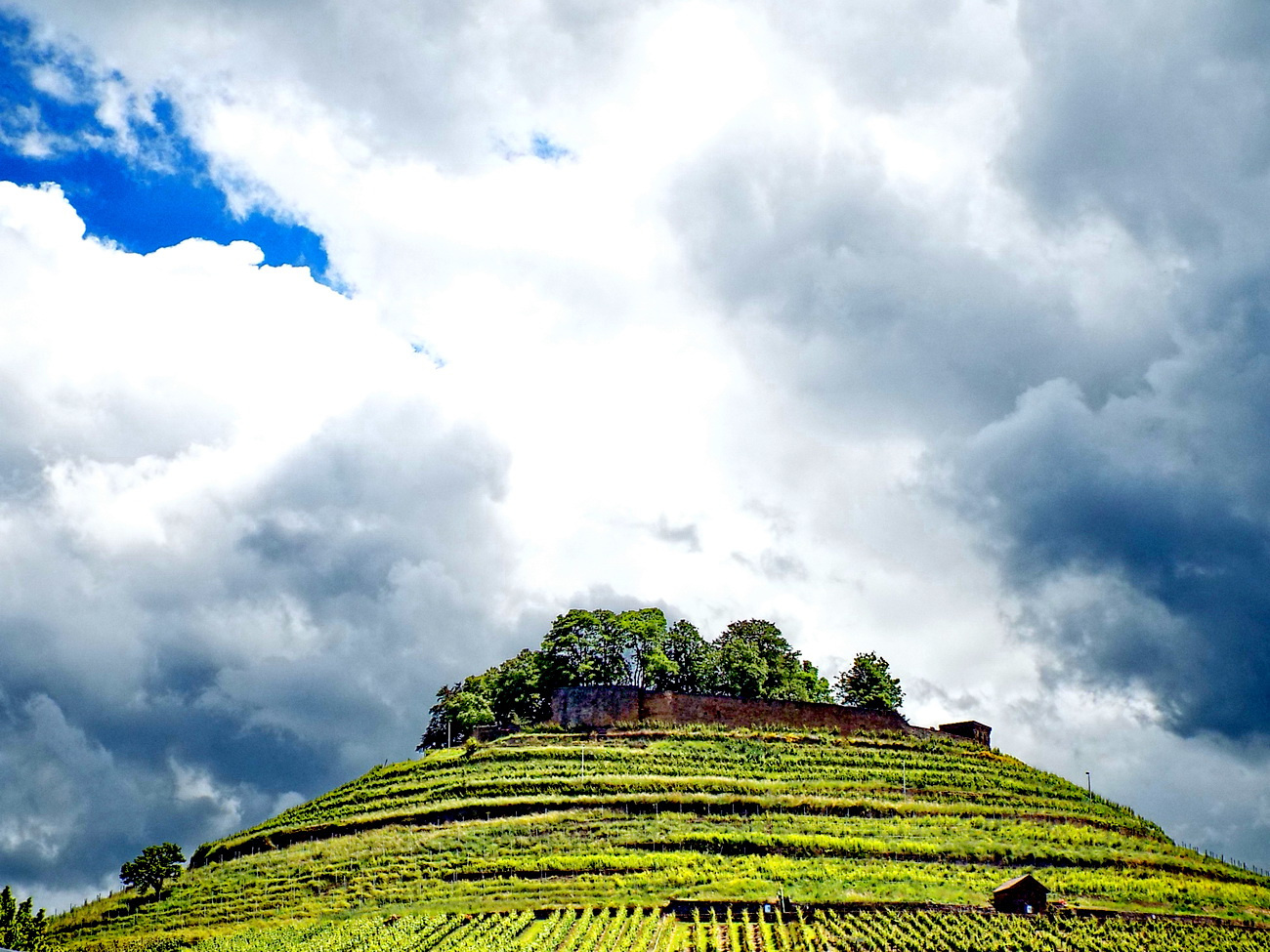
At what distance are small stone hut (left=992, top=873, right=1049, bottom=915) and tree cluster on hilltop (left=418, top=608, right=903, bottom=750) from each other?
110 feet

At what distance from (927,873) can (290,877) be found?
34700mm

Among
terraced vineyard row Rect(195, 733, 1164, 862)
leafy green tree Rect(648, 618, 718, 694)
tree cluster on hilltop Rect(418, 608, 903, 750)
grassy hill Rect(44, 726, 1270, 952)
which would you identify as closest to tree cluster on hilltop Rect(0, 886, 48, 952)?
grassy hill Rect(44, 726, 1270, 952)

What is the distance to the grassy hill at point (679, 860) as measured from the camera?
53.5 meters

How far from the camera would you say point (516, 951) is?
49406mm

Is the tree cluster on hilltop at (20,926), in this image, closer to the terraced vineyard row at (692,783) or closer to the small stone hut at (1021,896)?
the terraced vineyard row at (692,783)

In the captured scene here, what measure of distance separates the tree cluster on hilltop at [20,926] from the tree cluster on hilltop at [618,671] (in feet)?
104

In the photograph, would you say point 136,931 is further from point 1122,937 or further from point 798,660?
point 798,660

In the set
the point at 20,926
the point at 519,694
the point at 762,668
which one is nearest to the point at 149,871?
the point at 20,926

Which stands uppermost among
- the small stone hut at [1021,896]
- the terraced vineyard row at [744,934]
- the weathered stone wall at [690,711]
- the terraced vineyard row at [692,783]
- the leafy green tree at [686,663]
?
the leafy green tree at [686,663]

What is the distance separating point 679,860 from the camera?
60906mm

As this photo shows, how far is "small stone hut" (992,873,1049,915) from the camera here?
55344 millimetres

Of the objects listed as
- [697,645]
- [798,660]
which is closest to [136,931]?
[697,645]

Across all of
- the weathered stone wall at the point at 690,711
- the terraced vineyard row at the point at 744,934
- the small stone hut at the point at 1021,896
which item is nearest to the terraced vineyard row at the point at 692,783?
the weathered stone wall at the point at 690,711

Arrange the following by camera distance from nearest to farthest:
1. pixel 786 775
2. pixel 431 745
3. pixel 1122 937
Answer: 1. pixel 1122 937
2. pixel 786 775
3. pixel 431 745
